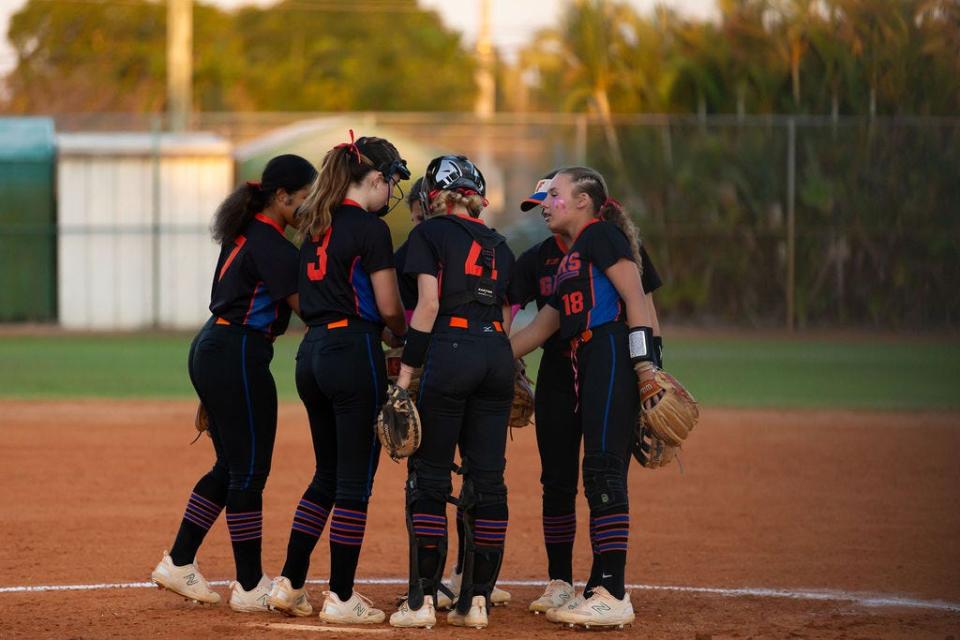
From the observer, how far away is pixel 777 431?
12.7m

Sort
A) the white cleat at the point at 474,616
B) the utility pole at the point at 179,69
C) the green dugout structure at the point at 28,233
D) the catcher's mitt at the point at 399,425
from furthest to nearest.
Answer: the utility pole at the point at 179,69 → the green dugout structure at the point at 28,233 → the white cleat at the point at 474,616 → the catcher's mitt at the point at 399,425

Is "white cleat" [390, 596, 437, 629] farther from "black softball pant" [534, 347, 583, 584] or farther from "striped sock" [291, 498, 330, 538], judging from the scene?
"black softball pant" [534, 347, 583, 584]

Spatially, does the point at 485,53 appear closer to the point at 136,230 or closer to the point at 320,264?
the point at 136,230

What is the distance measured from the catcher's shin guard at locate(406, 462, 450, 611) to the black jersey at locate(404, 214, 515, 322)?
707 mm

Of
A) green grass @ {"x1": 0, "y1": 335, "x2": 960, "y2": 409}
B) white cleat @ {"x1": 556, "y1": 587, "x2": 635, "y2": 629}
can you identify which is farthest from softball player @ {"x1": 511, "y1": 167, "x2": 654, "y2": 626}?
green grass @ {"x1": 0, "y1": 335, "x2": 960, "y2": 409}

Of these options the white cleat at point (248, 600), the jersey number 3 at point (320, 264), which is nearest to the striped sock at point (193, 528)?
the white cleat at point (248, 600)

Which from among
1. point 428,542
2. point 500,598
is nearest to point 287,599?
point 428,542

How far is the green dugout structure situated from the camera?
23688mm

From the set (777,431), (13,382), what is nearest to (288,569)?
(777,431)

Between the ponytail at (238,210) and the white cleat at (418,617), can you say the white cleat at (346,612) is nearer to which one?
the white cleat at (418,617)

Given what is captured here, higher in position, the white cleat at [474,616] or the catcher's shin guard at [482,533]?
the catcher's shin guard at [482,533]

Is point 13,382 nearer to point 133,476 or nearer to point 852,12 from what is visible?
point 133,476

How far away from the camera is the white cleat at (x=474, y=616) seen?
5.88 meters

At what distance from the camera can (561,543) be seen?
6.40m
